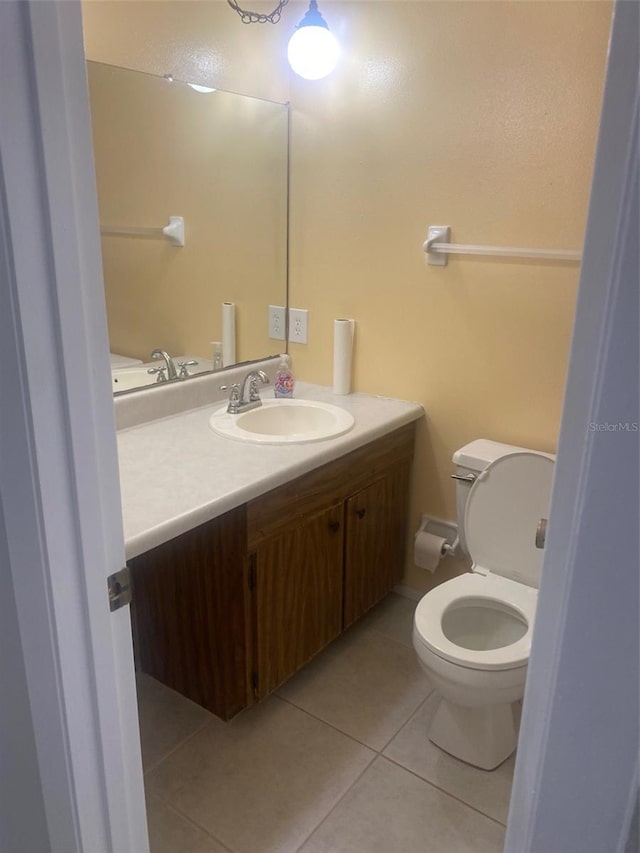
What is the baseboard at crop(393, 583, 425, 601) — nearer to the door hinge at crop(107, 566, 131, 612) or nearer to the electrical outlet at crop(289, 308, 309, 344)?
the electrical outlet at crop(289, 308, 309, 344)

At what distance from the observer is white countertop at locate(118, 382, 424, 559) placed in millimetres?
1385

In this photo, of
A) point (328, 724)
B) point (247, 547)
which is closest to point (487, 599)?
point (328, 724)

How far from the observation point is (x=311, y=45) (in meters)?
1.99

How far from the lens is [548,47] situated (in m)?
1.73

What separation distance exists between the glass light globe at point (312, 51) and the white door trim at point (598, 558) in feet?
5.82

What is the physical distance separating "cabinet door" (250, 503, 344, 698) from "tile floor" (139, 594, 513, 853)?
0.47 feet

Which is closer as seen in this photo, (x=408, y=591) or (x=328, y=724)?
(x=328, y=724)

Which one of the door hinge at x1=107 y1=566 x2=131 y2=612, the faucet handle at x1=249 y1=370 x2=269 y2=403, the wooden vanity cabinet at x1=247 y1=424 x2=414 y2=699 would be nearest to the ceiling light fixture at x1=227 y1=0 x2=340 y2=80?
the faucet handle at x1=249 y1=370 x2=269 y2=403

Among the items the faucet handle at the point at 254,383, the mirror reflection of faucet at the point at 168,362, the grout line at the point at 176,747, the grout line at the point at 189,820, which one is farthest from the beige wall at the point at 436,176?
the grout line at the point at 189,820

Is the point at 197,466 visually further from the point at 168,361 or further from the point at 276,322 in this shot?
the point at 276,322

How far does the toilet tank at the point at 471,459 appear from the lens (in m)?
1.91

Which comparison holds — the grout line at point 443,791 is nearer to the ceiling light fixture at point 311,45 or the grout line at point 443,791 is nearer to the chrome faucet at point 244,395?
the chrome faucet at point 244,395

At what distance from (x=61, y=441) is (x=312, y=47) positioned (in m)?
1.72

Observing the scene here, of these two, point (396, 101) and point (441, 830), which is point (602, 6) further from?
point (441, 830)
